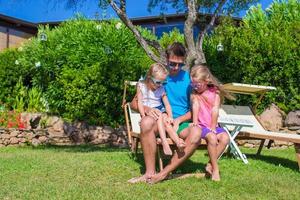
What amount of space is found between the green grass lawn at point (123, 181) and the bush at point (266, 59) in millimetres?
3858

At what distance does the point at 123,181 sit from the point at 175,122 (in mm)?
818

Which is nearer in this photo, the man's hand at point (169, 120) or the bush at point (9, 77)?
the man's hand at point (169, 120)

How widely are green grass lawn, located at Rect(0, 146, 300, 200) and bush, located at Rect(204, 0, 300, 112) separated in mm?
3858

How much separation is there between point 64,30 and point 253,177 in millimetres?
7451

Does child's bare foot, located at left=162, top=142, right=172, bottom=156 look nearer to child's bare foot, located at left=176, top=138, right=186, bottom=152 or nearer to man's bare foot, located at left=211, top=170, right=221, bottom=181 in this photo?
child's bare foot, located at left=176, top=138, right=186, bottom=152

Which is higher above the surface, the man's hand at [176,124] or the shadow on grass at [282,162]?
the man's hand at [176,124]

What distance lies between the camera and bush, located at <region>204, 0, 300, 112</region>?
10094 mm

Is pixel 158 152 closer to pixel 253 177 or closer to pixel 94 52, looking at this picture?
pixel 253 177

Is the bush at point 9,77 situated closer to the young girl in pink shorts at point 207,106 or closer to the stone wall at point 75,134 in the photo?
the stone wall at point 75,134

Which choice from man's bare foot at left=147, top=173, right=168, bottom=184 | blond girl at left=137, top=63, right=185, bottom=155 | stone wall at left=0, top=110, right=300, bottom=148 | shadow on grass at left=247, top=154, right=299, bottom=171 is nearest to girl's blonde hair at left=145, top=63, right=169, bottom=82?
blond girl at left=137, top=63, right=185, bottom=155

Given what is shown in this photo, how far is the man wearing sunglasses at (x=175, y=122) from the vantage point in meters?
4.81

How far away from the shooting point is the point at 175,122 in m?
5.12

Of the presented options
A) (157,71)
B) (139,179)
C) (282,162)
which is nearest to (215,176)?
(139,179)

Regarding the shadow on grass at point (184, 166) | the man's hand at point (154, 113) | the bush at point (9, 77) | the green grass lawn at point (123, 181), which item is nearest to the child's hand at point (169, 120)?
the man's hand at point (154, 113)
